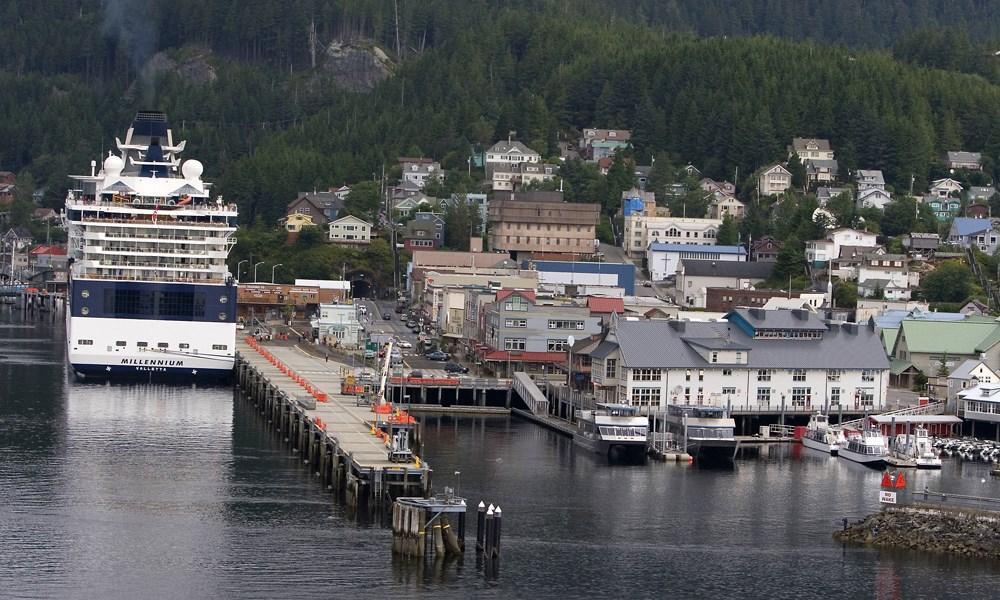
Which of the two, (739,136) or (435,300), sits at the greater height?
(739,136)

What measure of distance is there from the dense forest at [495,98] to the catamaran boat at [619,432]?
72330 mm

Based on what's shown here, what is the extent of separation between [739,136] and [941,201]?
52.9 ft

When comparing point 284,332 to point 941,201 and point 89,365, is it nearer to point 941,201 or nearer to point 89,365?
point 89,365

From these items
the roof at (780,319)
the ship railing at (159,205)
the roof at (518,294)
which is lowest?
the roof at (780,319)

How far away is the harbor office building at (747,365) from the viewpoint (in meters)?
66.1

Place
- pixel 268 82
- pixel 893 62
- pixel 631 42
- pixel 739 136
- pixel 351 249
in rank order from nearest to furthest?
1. pixel 351 249
2. pixel 739 136
3. pixel 893 62
4. pixel 631 42
5. pixel 268 82

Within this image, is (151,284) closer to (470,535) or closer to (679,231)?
(470,535)

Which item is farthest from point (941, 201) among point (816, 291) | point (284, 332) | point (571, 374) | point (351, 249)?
point (571, 374)

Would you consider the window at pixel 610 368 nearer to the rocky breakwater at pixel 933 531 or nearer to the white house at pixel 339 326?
the rocky breakwater at pixel 933 531

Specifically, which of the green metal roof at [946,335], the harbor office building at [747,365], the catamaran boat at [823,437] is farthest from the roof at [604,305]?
the catamaran boat at [823,437]

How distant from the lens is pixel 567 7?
648 feet

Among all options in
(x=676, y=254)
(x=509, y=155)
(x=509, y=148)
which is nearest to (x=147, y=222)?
(x=676, y=254)

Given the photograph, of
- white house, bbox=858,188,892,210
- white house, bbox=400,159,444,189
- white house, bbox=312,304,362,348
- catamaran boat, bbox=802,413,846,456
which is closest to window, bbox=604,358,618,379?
catamaran boat, bbox=802,413,846,456

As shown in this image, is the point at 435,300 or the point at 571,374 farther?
the point at 435,300
